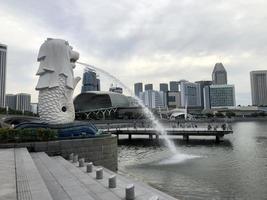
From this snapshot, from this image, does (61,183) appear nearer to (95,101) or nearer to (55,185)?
(55,185)

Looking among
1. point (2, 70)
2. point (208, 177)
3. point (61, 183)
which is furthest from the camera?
point (2, 70)

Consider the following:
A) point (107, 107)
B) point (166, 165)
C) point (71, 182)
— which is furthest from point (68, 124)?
point (107, 107)

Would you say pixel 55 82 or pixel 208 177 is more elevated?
pixel 55 82

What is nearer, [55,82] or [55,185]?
[55,185]

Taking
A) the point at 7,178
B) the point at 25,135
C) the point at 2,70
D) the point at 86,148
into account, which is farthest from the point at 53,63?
the point at 2,70

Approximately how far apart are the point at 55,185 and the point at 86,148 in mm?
10383

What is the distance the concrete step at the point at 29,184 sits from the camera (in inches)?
353

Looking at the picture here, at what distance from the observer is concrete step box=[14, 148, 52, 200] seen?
8961 mm

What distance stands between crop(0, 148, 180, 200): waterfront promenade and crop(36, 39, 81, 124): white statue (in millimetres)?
12944

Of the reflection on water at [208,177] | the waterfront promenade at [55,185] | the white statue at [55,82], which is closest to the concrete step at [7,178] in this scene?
the waterfront promenade at [55,185]

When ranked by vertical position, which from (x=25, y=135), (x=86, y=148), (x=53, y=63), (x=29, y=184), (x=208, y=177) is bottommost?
(x=208, y=177)

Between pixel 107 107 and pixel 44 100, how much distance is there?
113577 millimetres

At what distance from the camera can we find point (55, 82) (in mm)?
29562

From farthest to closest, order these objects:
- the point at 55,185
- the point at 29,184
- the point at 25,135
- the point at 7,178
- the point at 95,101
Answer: the point at 95,101, the point at 25,135, the point at 55,185, the point at 7,178, the point at 29,184
